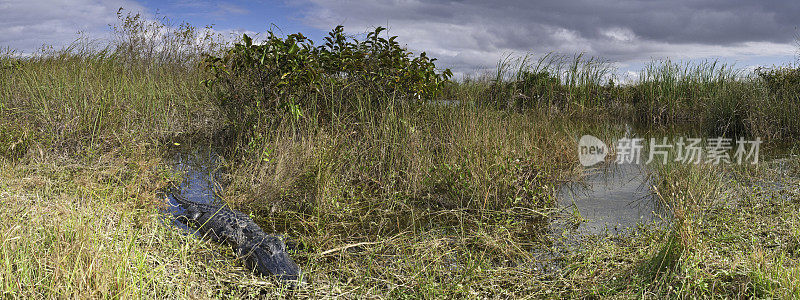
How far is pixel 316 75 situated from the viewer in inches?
202

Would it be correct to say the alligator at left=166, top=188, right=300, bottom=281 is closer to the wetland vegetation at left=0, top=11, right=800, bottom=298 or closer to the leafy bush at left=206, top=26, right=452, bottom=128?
the wetland vegetation at left=0, top=11, right=800, bottom=298

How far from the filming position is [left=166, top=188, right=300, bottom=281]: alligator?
298cm

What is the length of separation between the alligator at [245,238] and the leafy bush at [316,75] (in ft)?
5.15

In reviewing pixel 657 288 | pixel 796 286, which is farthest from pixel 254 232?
pixel 796 286

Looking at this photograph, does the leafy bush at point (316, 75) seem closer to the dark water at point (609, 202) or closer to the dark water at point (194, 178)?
the dark water at point (194, 178)

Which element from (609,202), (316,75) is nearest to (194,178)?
(316,75)

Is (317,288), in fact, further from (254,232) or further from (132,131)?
(132,131)

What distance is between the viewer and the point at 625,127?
9984 mm

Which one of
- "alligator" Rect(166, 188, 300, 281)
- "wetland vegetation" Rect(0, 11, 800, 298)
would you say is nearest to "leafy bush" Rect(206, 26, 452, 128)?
"wetland vegetation" Rect(0, 11, 800, 298)

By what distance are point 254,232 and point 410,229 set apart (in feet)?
3.99

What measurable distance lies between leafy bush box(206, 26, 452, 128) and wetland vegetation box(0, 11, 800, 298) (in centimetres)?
3

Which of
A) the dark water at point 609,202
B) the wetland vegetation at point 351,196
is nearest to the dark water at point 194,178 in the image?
the wetland vegetation at point 351,196

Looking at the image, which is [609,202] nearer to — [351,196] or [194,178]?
[351,196]

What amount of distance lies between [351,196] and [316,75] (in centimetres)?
143
